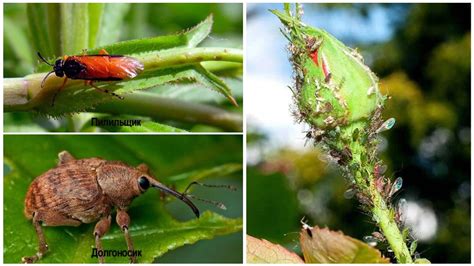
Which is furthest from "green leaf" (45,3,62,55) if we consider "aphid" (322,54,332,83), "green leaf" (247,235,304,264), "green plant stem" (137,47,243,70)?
"aphid" (322,54,332,83)

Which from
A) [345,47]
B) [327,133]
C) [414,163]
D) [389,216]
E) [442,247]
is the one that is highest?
[345,47]

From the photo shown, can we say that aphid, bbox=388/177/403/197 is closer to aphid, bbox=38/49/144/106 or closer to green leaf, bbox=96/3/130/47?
aphid, bbox=38/49/144/106

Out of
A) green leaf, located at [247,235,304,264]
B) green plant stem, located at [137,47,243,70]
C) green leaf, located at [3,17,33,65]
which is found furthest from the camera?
green leaf, located at [3,17,33,65]

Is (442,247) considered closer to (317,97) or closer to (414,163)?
(414,163)

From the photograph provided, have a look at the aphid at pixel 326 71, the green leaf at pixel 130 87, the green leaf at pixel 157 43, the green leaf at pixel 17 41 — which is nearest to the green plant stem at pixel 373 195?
the aphid at pixel 326 71

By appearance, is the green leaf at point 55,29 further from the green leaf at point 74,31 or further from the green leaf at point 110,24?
the green leaf at point 110,24

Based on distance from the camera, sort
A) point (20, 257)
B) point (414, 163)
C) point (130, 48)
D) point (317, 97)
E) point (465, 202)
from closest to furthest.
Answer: point (317, 97) → point (130, 48) → point (20, 257) → point (465, 202) → point (414, 163)

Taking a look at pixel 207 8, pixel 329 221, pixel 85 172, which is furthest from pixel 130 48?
pixel 329 221
